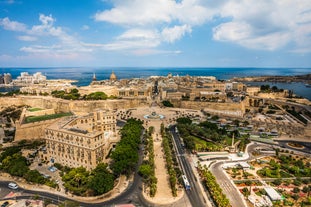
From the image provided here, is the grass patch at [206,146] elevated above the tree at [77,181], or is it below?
above

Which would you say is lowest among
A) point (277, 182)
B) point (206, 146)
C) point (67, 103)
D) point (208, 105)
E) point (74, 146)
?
point (277, 182)

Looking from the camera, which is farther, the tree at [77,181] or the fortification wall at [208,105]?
the fortification wall at [208,105]

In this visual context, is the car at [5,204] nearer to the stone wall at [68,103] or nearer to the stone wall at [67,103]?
the stone wall at [68,103]

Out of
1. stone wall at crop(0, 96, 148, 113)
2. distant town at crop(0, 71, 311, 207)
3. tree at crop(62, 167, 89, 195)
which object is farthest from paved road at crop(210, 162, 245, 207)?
stone wall at crop(0, 96, 148, 113)

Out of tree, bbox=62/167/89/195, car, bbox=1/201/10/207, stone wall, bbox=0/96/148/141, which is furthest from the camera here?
stone wall, bbox=0/96/148/141

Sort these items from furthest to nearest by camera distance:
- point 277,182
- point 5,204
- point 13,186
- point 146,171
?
point 146,171
point 277,182
point 13,186
point 5,204

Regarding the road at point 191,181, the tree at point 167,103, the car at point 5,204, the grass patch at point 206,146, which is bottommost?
the car at point 5,204

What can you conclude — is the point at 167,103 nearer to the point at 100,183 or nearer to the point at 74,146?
the point at 74,146

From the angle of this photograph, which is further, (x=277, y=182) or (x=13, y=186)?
(x=277, y=182)

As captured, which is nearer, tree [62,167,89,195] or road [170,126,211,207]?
road [170,126,211,207]

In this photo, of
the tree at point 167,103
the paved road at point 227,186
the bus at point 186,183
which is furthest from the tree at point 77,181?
the tree at point 167,103

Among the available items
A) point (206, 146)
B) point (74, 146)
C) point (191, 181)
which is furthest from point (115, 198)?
point (206, 146)

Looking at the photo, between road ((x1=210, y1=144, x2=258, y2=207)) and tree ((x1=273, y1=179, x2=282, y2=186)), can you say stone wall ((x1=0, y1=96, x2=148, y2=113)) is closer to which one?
road ((x1=210, y1=144, x2=258, y2=207))
